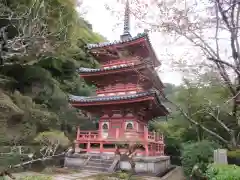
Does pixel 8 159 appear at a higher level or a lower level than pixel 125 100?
lower

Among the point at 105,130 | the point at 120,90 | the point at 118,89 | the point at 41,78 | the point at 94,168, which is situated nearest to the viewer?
the point at 94,168

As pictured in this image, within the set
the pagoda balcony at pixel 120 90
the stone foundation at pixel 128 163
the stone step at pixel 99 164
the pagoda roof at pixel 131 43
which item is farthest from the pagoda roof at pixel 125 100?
the stone step at pixel 99 164

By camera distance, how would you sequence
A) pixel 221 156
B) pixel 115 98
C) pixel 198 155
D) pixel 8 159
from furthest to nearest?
pixel 115 98, pixel 8 159, pixel 198 155, pixel 221 156

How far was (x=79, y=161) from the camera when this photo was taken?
12195mm

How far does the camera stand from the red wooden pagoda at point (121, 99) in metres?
12.1

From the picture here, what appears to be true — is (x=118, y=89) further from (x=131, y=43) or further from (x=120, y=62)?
(x=131, y=43)

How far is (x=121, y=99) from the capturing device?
39.1 ft

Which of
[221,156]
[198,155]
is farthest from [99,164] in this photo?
[221,156]

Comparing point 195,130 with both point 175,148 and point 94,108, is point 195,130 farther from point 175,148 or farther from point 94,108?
point 94,108

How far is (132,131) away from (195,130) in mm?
9240

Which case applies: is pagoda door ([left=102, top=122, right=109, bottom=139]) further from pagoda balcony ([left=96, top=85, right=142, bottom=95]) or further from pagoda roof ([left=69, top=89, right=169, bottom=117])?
pagoda balcony ([left=96, top=85, right=142, bottom=95])

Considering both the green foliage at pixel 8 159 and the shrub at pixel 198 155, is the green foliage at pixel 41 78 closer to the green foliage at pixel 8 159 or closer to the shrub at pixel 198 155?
the green foliage at pixel 8 159

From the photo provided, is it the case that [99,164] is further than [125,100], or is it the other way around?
[125,100]

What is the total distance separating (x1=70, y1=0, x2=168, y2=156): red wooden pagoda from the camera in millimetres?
12055
